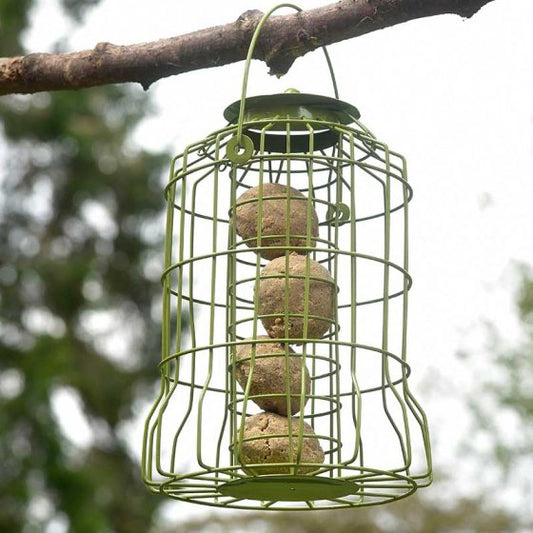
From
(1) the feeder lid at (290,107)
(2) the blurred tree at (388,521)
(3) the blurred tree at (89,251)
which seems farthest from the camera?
(2) the blurred tree at (388,521)

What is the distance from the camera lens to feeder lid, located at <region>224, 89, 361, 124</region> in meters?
2.38

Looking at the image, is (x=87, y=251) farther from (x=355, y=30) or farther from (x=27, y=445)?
(x=355, y=30)

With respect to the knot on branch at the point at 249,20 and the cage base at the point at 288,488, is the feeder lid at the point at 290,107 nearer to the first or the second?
the knot on branch at the point at 249,20

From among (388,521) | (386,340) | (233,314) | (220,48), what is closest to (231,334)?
(233,314)

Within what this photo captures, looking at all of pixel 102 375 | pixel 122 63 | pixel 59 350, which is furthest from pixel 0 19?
pixel 122 63

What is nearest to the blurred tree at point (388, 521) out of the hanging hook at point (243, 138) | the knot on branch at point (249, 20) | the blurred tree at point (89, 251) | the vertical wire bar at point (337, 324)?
the blurred tree at point (89, 251)

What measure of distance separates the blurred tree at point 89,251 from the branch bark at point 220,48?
6495 millimetres

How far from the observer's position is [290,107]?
94.3 inches

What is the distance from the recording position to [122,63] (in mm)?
2602

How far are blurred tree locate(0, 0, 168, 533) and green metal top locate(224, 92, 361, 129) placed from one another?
6.91 metres

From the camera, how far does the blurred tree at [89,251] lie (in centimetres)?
1152

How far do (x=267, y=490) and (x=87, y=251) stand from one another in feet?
→ 38.3

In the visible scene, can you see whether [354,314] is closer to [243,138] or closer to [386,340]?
[386,340]

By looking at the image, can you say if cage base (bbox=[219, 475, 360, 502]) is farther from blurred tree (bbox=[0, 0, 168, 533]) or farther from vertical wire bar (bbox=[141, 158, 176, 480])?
blurred tree (bbox=[0, 0, 168, 533])
